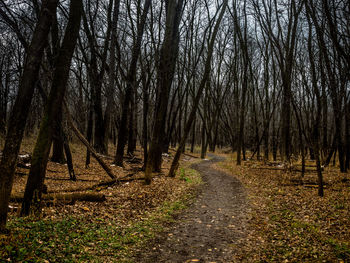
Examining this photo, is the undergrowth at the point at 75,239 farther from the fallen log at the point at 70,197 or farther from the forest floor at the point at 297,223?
the forest floor at the point at 297,223

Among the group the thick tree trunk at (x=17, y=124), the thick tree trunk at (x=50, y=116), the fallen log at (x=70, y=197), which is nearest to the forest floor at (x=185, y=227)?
the fallen log at (x=70, y=197)

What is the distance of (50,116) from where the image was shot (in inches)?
219

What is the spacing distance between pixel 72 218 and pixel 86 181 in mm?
5419

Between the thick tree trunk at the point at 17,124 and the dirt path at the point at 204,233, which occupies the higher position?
the thick tree trunk at the point at 17,124

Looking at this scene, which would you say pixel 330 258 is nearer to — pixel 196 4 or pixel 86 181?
pixel 86 181

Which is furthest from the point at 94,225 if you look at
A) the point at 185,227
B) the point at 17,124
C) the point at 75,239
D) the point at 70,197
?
the point at 17,124

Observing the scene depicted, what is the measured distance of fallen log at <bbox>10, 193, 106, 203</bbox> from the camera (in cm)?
644

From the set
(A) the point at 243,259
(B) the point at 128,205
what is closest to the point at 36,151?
(B) the point at 128,205

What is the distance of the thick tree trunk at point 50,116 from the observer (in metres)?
5.57

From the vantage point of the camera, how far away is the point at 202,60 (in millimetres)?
29734

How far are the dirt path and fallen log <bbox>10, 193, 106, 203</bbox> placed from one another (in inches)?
96.9

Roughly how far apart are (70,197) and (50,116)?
2.59 metres

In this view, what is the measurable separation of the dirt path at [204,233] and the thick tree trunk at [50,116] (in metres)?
2.84

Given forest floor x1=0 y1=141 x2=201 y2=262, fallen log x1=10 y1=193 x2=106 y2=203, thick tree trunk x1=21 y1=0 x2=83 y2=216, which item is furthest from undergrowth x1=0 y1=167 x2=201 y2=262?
fallen log x1=10 y1=193 x2=106 y2=203
